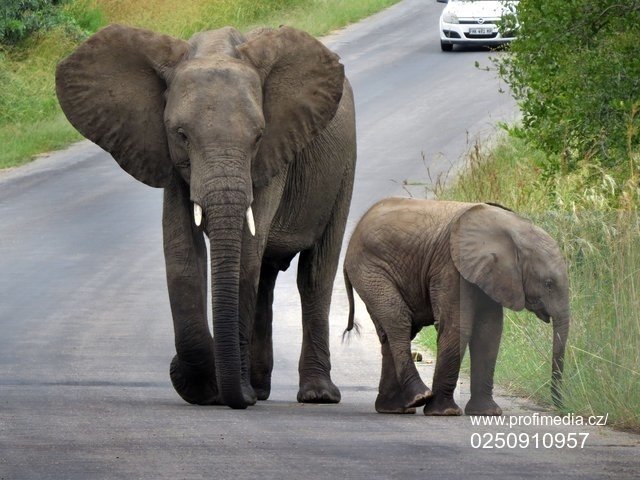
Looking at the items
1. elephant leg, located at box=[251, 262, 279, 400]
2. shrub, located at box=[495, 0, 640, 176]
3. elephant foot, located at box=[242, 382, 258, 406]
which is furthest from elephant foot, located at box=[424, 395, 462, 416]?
shrub, located at box=[495, 0, 640, 176]

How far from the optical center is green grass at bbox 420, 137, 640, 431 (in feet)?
33.4

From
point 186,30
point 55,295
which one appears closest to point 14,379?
point 55,295

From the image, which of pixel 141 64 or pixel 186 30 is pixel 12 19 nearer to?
pixel 186 30

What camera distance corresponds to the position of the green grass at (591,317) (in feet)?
33.4

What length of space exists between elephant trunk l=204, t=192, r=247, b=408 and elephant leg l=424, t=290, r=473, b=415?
1.20 metres

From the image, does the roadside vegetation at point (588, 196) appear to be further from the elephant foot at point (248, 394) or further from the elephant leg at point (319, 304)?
the elephant foot at point (248, 394)

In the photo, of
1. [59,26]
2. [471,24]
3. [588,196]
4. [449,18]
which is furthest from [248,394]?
[471,24]

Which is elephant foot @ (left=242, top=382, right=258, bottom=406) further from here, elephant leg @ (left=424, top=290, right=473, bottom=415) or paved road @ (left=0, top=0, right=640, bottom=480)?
elephant leg @ (left=424, top=290, right=473, bottom=415)

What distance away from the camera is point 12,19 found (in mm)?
30328

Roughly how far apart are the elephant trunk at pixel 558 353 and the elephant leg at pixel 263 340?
85.9 inches

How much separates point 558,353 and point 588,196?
12.5 ft

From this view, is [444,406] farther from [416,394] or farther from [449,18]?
[449,18]

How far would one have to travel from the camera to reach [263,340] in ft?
39.8

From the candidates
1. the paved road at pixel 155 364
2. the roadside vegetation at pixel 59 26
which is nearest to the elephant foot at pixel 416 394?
the paved road at pixel 155 364
